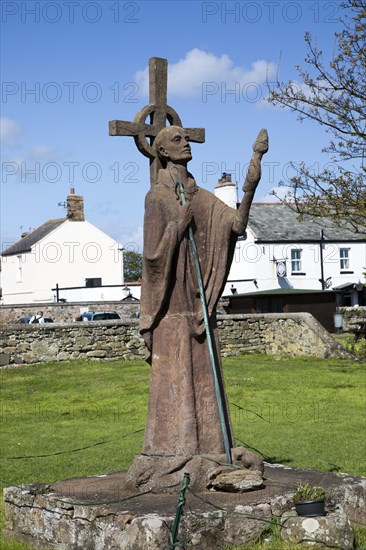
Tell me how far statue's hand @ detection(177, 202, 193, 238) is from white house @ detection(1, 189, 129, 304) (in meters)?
47.3

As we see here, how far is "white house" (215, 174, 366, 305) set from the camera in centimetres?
4772

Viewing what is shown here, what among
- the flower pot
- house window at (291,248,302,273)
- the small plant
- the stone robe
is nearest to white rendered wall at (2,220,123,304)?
house window at (291,248,302,273)

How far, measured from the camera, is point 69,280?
2281 inches

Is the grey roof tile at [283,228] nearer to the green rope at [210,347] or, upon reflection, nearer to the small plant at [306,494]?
the green rope at [210,347]

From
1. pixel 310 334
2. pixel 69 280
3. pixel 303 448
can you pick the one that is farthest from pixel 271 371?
pixel 69 280

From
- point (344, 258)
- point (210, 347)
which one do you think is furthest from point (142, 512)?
point (344, 258)

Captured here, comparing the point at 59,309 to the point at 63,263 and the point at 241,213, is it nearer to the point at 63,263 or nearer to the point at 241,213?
the point at 63,263

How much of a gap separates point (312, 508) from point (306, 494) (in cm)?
18

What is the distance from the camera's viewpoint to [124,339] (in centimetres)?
2508

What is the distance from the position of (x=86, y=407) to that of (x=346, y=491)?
11135 mm

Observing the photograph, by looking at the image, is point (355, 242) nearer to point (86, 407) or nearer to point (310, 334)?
point (310, 334)

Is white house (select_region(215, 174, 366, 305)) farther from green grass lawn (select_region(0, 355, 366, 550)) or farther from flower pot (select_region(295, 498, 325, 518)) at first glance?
flower pot (select_region(295, 498, 325, 518))

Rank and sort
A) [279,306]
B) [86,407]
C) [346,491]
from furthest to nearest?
[279,306]
[86,407]
[346,491]

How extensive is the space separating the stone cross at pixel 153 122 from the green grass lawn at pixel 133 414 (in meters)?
3.55
